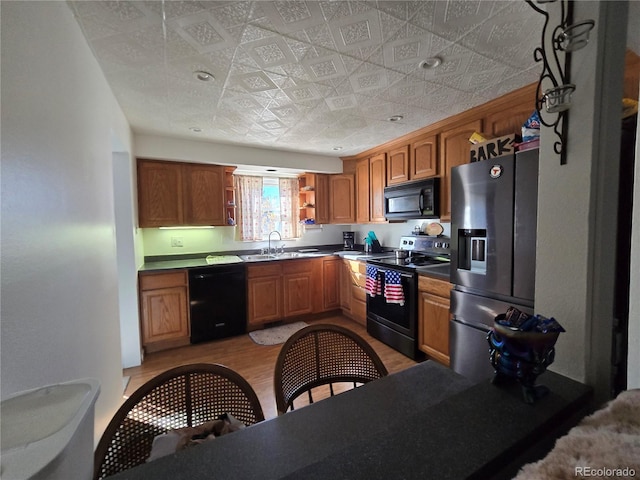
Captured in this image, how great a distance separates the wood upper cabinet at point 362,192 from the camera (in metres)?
3.78

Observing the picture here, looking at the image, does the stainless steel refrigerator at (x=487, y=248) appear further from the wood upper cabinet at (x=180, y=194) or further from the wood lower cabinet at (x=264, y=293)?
the wood upper cabinet at (x=180, y=194)

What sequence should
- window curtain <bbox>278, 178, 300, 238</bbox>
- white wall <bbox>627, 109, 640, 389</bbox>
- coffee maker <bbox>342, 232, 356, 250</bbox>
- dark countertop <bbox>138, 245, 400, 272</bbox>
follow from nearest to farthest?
1. white wall <bbox>627, 109, 640, 389</bbox>
2. dark countertop <bbox>138, 245, 400, 272</bbox>
3. window curtain <bbox>278, 178, 300, 238</bbox>
4. coffee maker <bbox>342, 232, 356, 250</bbox>

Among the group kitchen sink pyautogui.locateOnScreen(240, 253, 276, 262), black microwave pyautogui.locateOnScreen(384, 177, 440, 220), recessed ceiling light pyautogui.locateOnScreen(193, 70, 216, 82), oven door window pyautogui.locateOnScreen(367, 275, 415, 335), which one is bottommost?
oven door window pyautogui.locateOnScreen(367, 275, 415, 335)

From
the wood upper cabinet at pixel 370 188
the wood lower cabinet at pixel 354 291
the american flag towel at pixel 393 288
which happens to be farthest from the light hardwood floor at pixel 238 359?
the wood upper cabinet at pixel 370 188

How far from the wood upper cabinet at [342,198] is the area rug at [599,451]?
358 centimetres

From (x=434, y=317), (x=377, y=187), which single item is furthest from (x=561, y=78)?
(x=377, y=187)

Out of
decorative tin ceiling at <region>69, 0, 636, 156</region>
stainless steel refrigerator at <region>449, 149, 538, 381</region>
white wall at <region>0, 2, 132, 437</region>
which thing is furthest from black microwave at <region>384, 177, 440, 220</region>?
white wall at <region>0, 2, 132, 437</region>

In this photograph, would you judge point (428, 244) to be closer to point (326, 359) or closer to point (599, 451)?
point (326, 359)

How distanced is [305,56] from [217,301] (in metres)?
2.64

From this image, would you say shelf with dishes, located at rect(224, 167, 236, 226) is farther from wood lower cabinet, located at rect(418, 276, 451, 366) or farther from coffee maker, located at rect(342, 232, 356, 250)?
wood lower cabinet, located at rect(418, 276, 451, 366)

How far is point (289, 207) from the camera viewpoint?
4.36m

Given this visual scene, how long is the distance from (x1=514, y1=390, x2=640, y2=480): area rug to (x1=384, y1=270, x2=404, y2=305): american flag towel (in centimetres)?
221

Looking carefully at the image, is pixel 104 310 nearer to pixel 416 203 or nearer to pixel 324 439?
pixel 324 439

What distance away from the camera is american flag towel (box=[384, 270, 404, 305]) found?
277 cm
